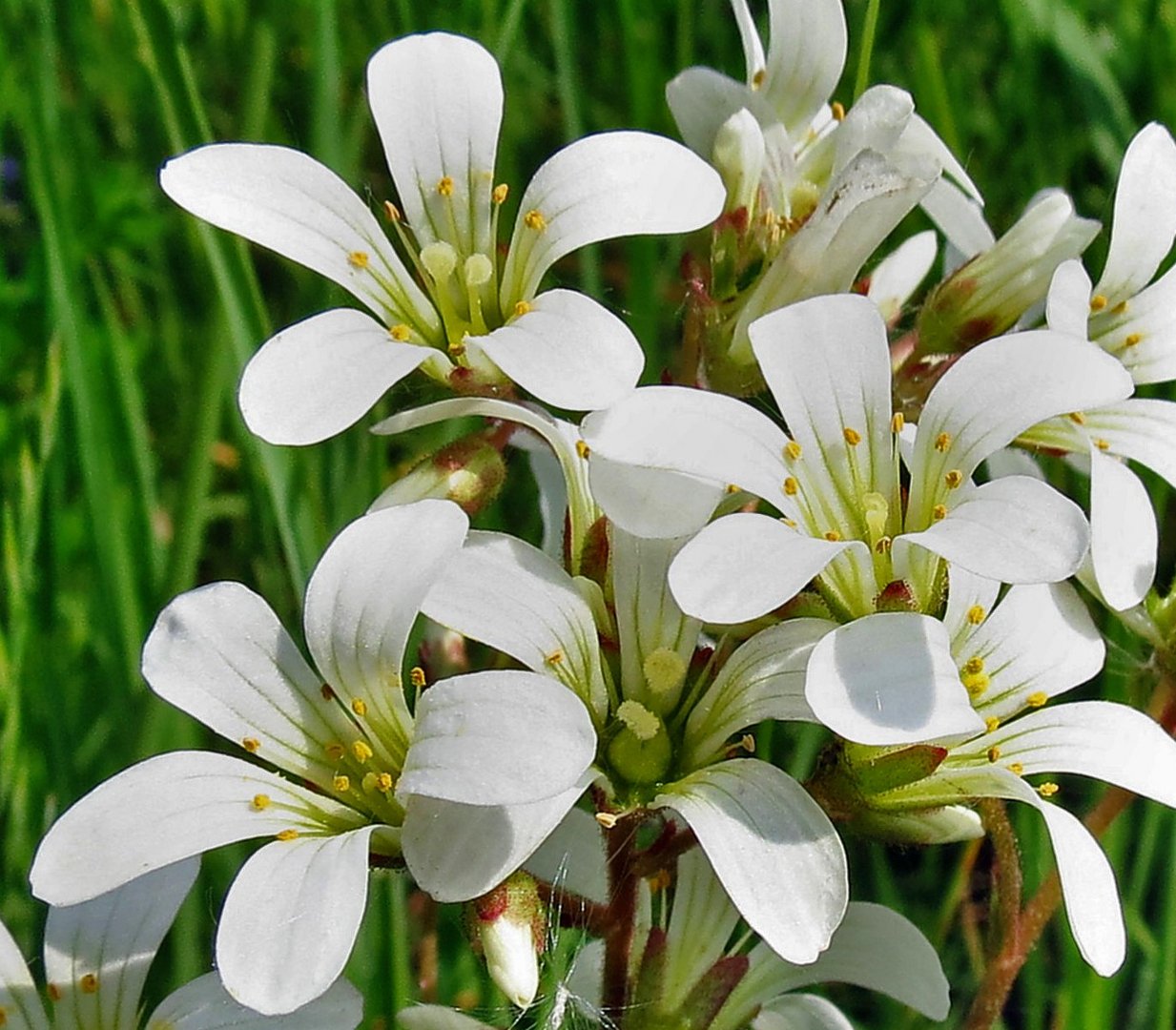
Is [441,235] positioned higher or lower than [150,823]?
higher

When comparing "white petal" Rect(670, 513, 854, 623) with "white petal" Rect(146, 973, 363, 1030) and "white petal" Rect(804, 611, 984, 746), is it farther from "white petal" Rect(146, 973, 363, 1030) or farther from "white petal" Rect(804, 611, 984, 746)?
"white petal" Rect(146, 973, 363, 1030)

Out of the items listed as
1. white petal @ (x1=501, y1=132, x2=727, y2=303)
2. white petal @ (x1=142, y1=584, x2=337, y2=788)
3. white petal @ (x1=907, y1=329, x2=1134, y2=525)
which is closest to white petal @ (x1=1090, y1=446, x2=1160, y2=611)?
white petal @ (x1=907, y1=329, x2=1134, y2=525)

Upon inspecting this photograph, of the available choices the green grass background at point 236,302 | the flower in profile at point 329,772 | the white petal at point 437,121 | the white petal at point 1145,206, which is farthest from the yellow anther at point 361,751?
the white petal at point 1145,206

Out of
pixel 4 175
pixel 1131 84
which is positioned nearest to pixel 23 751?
pixel 4 175

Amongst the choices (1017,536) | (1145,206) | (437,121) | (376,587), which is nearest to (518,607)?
(376,587)

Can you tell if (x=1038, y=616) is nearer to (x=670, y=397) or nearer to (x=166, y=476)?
(x=670, y=397)

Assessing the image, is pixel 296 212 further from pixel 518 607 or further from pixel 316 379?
pixel 518 607
